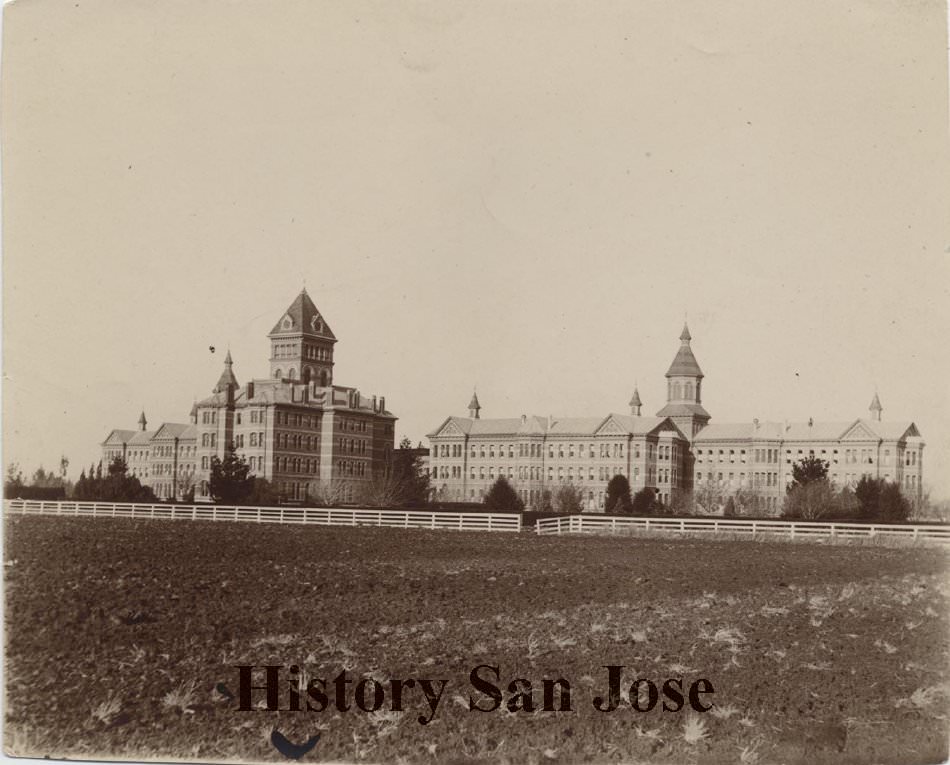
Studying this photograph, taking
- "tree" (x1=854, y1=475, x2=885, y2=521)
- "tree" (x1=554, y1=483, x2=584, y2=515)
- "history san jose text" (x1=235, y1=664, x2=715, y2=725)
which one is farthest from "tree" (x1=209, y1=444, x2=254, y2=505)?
"tree" (x1=854, y1=475, x2=885, y2=521)

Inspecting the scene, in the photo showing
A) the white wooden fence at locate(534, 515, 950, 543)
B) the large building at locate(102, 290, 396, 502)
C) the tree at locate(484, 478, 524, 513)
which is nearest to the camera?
the large building at locate(102, 290, 396, 502)

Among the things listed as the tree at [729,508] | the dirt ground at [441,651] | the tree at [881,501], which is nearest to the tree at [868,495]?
the tree at [881,501]

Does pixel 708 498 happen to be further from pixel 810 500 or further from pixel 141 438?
pixel 141 438

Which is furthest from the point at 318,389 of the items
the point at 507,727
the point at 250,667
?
the point at 507,727

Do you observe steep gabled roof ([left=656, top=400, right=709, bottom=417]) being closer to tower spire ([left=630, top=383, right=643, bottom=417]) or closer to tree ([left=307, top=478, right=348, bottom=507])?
tower spire ([left=630, top=383, right=643, bottom=417])

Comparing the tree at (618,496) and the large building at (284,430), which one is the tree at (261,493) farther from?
the tree at (618,496)

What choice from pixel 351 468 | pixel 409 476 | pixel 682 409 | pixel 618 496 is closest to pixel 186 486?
pixel 351 468

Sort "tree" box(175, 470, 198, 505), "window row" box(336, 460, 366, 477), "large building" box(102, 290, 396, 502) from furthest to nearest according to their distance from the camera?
"window row" box(336, 460, 366, 477) < "tree" box(175, 470, 198, 505) < "large building" box(102, 290, 396, 502)
